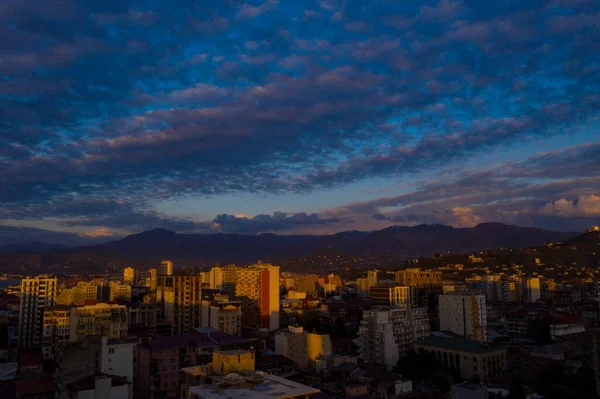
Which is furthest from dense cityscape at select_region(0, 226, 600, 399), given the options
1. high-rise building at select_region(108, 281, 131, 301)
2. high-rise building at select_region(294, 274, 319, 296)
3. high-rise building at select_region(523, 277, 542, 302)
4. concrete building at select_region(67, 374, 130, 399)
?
high-rise building at select_region(294, 274, 319, 296)

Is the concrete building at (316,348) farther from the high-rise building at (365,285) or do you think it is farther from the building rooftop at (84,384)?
the high-rise building at (365,285)

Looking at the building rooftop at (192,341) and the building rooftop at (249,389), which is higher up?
the building rooftop at (249,389)

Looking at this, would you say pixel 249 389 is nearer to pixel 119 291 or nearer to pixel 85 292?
pixel 85 292

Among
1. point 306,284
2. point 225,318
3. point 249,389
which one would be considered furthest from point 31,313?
point 306,284

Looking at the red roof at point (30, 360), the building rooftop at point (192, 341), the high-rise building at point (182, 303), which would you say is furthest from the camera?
the high-rise building at point (182, 303)

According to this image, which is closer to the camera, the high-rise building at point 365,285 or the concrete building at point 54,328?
the concrete building at point 54,328

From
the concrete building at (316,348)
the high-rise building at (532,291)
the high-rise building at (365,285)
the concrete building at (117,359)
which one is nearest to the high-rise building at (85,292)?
the concrete building at (316,348)
